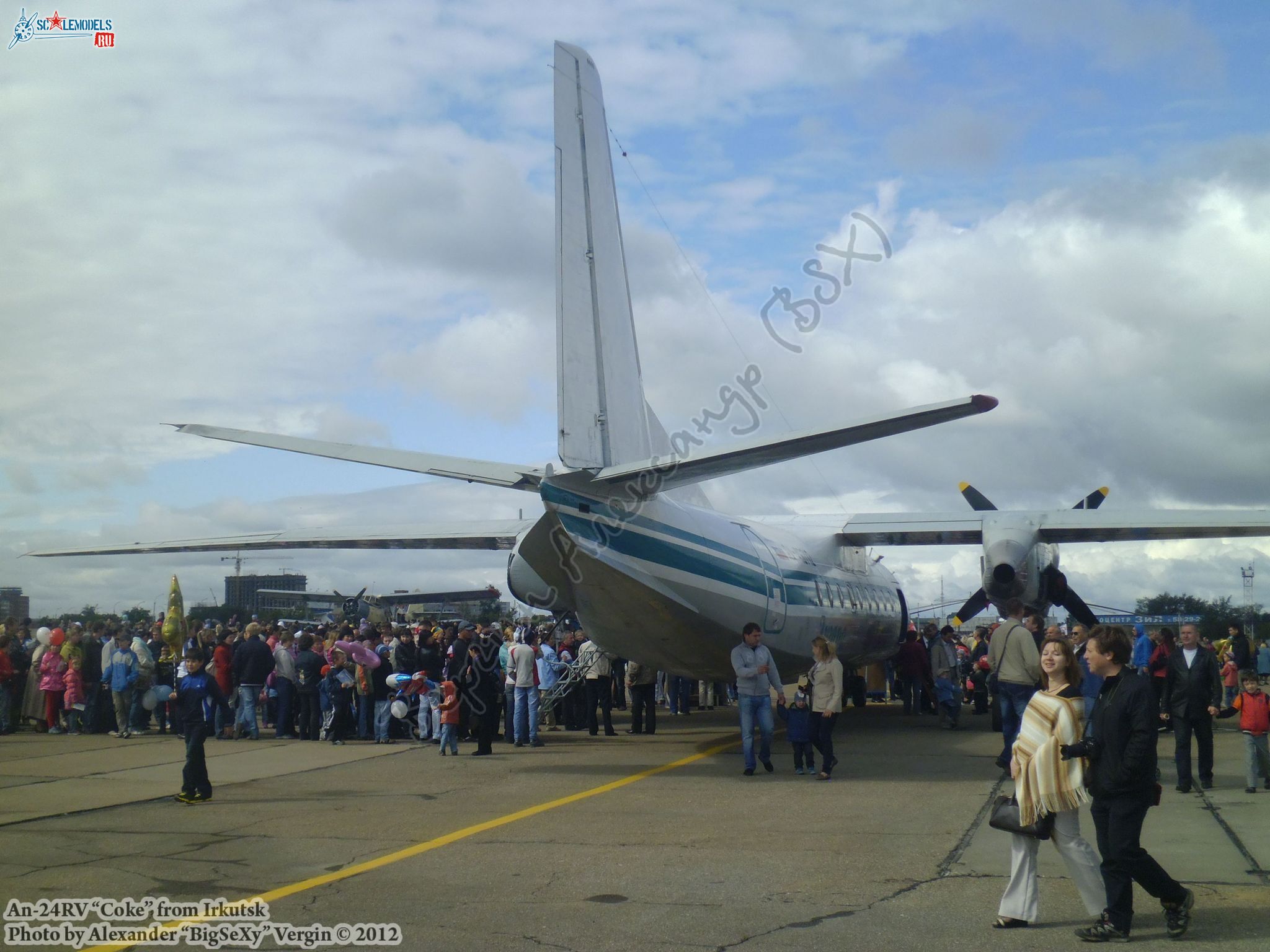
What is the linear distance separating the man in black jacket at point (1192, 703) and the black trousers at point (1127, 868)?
238 inches

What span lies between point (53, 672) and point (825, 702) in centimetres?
1319

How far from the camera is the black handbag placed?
582 cm

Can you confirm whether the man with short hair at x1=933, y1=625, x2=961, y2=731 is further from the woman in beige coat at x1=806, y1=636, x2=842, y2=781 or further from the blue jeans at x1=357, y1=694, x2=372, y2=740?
the blue jeans at x1=357, y1=694, x2=372, y2=740

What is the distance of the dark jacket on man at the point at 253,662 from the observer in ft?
54.6

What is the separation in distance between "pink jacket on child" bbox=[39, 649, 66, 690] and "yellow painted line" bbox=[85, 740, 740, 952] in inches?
428

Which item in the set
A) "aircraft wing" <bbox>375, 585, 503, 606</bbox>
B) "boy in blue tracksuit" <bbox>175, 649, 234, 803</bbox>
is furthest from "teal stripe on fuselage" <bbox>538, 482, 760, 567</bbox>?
"aircraft wing" <bbox>375, 585, 503, 606</bbox>

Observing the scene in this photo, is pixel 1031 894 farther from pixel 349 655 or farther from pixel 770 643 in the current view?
pixel 349 655

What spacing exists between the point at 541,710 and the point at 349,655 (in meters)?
3.33

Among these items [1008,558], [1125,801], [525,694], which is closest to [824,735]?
[525,694]

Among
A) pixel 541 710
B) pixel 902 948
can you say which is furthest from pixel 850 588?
pixel 902 948

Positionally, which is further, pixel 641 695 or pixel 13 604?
pixel 13 604

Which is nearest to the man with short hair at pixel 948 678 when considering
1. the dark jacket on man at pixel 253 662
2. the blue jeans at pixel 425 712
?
the blue jeans at pixel 425 712

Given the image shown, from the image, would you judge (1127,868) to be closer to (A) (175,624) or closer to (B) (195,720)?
(B) (195,720)

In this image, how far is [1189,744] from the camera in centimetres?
1123
